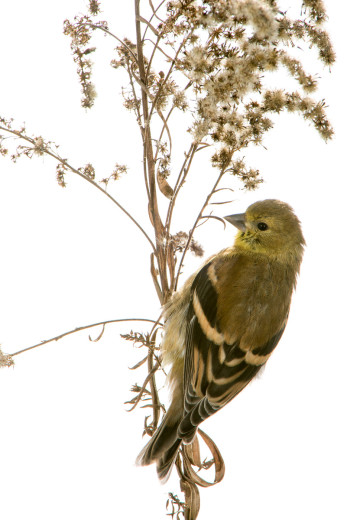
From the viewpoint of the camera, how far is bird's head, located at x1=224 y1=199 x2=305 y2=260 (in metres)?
1.78

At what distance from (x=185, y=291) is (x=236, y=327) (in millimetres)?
210

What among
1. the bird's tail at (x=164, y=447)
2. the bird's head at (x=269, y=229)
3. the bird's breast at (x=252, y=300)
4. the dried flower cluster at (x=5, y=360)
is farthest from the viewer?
the bird's head at (x=269, y=229)

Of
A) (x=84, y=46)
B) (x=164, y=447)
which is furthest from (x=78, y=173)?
(x=164, y=447)

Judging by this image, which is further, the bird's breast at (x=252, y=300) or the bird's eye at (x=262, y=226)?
the bird's eye at (x=262, y=226)

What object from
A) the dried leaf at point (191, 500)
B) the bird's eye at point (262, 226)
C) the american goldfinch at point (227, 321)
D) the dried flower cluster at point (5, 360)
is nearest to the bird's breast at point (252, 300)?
the american goldfinch at point (227, 321)

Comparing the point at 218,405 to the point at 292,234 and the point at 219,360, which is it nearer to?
the point at 219,360

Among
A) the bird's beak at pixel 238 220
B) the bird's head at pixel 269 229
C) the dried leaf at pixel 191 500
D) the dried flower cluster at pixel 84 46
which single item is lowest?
the dried leaf at pixel 191 500

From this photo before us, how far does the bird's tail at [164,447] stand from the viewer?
60.7 inches

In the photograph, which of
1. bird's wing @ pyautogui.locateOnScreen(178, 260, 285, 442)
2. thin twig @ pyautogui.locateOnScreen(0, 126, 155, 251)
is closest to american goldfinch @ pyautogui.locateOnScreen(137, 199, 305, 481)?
bird's wing @ pyautogui.locateOnScreen(178, 260, 285, 442)

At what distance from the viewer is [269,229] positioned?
1.82 meters

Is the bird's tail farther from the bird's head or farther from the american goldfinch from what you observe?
the bird's head

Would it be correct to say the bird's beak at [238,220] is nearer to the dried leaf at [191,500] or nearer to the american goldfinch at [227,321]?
the american goldfinch at [227,321]

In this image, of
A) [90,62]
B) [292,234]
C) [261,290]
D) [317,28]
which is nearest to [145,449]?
[261,290]

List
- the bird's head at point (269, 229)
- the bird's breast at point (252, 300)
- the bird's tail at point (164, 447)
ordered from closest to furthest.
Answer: the bird's tail at point (164, 447) < the bird's breast at point (252, 300) < the bird's head at point (269, 229)
